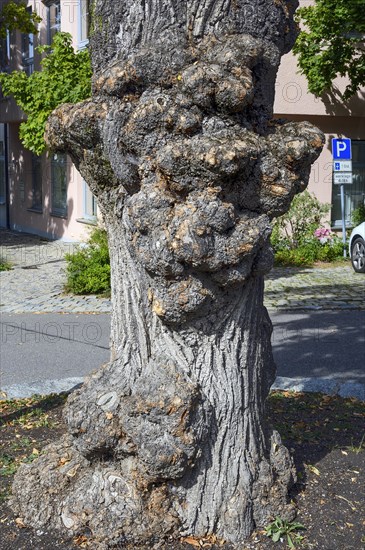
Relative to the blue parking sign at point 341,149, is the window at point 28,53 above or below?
above

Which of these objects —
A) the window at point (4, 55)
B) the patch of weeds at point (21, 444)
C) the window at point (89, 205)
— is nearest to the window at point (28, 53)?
the window at point (4, 55)

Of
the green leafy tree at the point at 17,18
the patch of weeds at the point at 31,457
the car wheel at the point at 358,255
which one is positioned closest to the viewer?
the patch of weeds at the point at 31,457

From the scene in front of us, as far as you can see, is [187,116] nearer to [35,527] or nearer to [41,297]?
[35,527]

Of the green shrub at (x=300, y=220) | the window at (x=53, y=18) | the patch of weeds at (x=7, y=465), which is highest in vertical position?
the window at (x=53, y=18)

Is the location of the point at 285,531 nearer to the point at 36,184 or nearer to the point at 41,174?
the point at 41,174

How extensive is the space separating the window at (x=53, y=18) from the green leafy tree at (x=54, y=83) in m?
6.89

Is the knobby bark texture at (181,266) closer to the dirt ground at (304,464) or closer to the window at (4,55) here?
the dirt ground at (304,464)

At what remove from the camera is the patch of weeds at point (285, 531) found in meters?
3.61

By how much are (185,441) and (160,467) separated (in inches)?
6.9

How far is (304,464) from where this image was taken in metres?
4.36

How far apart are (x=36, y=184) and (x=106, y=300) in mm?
12438

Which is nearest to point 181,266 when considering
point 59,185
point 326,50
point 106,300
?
point 106,300

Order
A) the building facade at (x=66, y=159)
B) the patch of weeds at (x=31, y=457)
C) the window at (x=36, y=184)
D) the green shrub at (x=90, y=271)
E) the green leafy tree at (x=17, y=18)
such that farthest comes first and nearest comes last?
the window at (x=36, y=184) < the green leafy tree at (x=17, y=18) < the building facade at (x=66, y=159) < the green shrub at (x=90, y=271) < the patch of weeds at (x=31, y=457)

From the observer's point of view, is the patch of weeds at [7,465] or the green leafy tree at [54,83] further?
the green leafy tree at [54,83]
